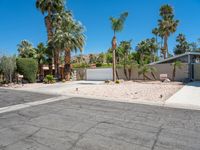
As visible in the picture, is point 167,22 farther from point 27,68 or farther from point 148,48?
Result: point 27,68

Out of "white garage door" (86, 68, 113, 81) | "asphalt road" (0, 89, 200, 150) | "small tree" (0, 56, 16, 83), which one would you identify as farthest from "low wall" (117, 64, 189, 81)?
"asphalt road" (0, 89, 200, 150)

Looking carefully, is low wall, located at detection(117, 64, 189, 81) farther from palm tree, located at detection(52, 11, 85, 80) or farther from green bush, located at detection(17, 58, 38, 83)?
green bush, located at detection(17, 58, 38, 83)

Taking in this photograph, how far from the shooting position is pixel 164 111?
7695 mm

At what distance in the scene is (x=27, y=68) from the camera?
2277cm

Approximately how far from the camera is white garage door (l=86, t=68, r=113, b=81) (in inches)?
1013

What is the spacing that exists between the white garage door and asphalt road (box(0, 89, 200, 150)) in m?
18.1

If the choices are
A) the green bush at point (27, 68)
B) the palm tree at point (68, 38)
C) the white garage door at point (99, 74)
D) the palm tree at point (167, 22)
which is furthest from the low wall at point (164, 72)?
the palm tree at point (167, 22)

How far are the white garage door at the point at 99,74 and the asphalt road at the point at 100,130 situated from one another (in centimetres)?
1807

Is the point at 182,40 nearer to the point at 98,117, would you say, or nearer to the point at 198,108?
the point at 198,108

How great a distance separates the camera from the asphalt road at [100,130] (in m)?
4.38

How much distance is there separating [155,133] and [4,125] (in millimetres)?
4678

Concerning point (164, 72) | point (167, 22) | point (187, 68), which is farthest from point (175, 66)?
point (167, 22)

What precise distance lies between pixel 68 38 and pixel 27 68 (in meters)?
6.13

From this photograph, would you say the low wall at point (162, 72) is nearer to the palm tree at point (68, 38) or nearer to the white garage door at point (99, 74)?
the white garage door at point (99, 74)
